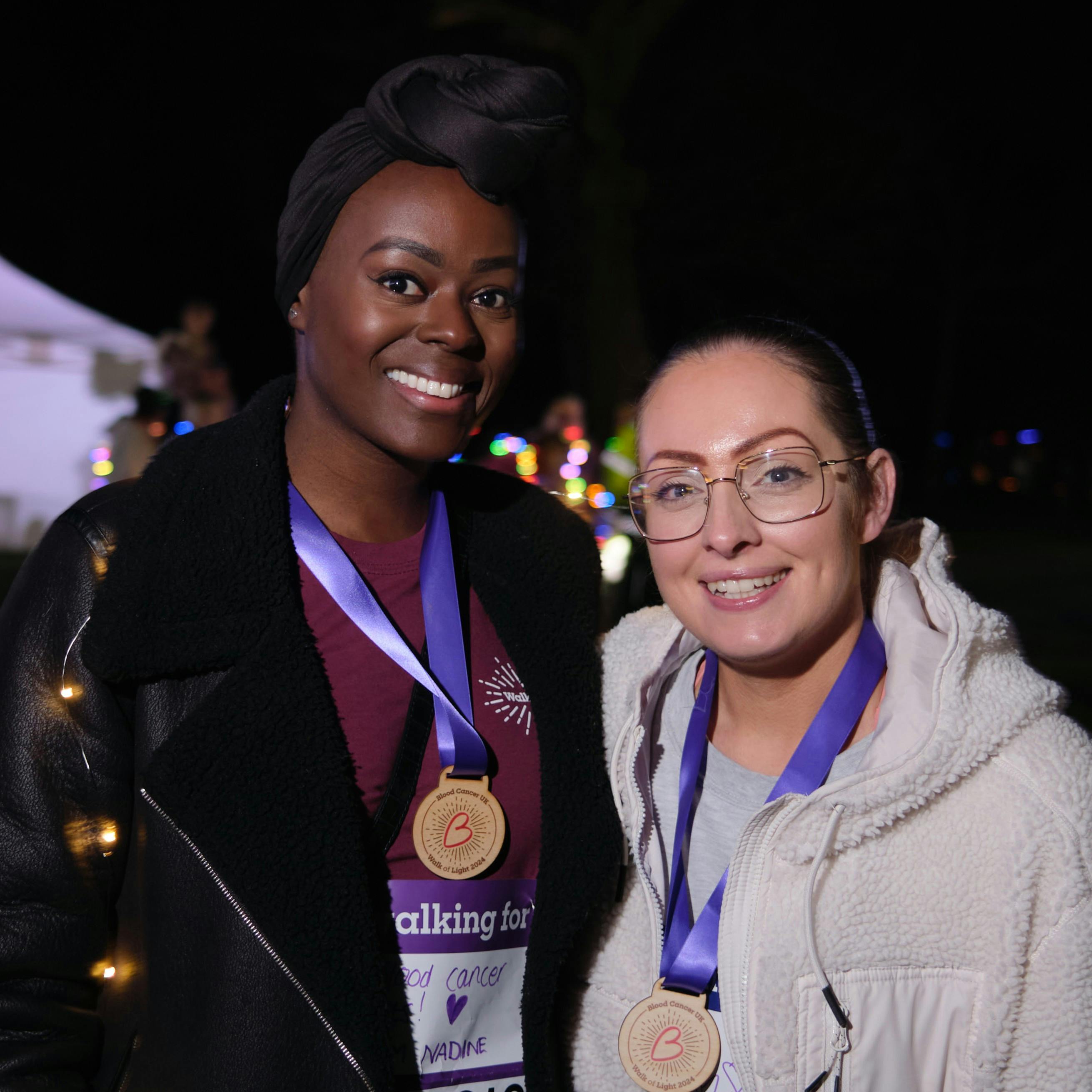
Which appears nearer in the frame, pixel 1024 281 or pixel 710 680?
pixel 710 680

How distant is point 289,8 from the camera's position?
14.4 meters

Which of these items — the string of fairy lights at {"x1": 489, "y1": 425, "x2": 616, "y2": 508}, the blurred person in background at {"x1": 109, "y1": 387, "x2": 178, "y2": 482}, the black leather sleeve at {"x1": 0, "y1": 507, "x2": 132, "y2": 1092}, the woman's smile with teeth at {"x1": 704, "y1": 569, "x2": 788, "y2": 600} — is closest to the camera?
the black leather sleeve at {"x1": 0, "y1": 507, "x2": 132, "y2": 1092}

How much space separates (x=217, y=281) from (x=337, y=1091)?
1908 cm

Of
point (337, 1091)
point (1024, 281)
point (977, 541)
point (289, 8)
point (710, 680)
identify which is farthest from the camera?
point (1024, 281)

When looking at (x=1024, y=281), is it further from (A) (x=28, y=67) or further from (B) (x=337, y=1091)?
(B) (x=337, y=1091)

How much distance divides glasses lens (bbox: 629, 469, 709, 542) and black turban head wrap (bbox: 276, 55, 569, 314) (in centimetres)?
57

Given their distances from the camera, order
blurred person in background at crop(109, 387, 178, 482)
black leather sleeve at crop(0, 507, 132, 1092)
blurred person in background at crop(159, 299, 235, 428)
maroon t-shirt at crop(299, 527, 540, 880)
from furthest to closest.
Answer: blurred person in background at crop(159, 299, 235, 428) → blurred person in background at crop(109, 387, 178, 482) → maroon t-shirt at crop(299, 527, 540, 880) → black leather sleeve at crop(0, 507, 132, 1092)

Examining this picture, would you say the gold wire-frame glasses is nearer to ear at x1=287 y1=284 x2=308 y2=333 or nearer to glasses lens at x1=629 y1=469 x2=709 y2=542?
glasses lens at x1=629 y1=469 x2=709 y2=542

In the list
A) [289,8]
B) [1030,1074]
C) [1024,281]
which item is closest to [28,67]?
[289,8]

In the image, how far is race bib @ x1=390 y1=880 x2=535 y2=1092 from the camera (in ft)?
5.70

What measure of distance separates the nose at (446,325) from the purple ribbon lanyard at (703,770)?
2.82ft

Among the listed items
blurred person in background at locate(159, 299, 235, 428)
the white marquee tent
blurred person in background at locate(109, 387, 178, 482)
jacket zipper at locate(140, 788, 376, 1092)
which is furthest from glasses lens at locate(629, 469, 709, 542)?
the white marquee tent

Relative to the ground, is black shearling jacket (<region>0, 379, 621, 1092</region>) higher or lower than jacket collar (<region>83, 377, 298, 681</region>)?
lower

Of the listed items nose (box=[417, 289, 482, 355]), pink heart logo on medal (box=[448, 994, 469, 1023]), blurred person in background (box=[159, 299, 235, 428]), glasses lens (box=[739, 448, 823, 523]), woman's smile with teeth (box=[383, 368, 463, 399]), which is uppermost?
blurred person in background (box=[159, 299, 235, 428])
